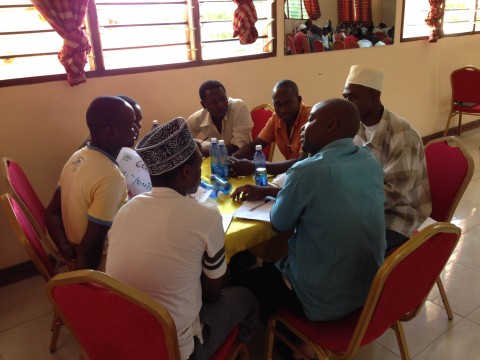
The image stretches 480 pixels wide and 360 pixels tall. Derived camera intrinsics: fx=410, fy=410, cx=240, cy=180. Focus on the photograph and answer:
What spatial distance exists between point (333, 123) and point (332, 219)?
0.36 metres

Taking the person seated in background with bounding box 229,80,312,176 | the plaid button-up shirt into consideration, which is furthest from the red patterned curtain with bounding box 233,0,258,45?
the plaid button-up shirt

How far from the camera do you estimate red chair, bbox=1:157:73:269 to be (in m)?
1.77

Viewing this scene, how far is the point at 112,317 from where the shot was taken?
0.99 metres

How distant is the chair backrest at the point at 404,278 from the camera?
3.62 feet

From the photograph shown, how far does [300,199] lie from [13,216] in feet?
3.32

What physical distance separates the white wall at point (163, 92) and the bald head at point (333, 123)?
1.74m

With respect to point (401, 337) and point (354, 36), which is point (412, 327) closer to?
point (401, 337)

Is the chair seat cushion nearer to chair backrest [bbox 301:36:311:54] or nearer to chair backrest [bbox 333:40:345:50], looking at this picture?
chair backrest [bbox 301:36:311:54]

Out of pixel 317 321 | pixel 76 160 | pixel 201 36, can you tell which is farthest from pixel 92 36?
pixel 317 321

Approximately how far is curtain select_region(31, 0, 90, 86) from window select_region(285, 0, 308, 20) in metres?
2.03

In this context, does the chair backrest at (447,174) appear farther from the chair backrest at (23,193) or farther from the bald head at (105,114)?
the chair backrest at (23,193)

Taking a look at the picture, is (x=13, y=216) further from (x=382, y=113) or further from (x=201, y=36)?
(x=201, y=36)

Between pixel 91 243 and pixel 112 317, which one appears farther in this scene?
pixel 91 243

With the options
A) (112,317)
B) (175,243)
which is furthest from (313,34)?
(112,317)
